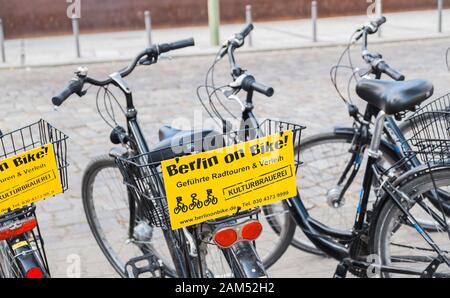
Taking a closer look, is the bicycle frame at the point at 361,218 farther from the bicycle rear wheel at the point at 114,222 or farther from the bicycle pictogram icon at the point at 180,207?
the bicycle pictogram icon at the point at 180,207

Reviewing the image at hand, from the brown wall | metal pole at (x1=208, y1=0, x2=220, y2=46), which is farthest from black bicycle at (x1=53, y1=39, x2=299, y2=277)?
the brown wall

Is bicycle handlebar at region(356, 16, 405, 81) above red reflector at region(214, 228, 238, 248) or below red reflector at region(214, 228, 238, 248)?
above

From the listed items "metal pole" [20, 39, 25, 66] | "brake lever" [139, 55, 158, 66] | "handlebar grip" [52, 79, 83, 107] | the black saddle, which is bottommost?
"metal pole" [20, 39, 25, 66]

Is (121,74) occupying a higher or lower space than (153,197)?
higher

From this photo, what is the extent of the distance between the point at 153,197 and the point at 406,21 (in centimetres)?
1473

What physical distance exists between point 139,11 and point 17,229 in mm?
14719

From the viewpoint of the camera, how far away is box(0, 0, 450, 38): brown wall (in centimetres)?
1627

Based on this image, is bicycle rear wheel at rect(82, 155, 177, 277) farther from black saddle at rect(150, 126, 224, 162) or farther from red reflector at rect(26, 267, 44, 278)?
red reflector at rect(26, 267, 44, 278)

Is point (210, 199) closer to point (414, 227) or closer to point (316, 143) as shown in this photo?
point (414, 227)

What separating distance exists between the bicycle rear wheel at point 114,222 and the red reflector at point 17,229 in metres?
0.84

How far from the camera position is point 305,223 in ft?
11.6

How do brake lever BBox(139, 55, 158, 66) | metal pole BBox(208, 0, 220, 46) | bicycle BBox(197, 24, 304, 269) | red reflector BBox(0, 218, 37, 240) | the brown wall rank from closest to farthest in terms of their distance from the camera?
red reflector BBox(0, 218, 37, 240) < bicycle BBox(197, 24, 304, 269) < brake lever BBox(139, 55, 158, 66) < metal pole BBox(208, 0, 220, 46) < the brown wall
